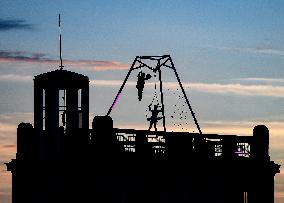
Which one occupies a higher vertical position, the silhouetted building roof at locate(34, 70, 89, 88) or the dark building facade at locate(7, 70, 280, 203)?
the silhouetted building roof at locate(34, 70, 89, 88)

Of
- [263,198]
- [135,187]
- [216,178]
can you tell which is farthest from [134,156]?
[263,198]

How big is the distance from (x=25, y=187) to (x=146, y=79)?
8.12 meters

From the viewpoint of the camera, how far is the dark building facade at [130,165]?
95.4 feet

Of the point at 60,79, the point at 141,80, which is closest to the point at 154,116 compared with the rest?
the point at 141,80

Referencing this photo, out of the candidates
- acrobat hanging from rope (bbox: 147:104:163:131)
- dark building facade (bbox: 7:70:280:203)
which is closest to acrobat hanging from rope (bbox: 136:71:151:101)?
acrobat hanging from rope (bbox: 147:104:163:131)

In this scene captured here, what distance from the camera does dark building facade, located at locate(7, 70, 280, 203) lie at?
29.1m

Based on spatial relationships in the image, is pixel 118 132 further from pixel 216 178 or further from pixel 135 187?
pixel 216 178

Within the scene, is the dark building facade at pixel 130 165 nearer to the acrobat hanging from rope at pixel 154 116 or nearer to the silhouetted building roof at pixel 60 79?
the silhouetted building roof at pixel 60 79

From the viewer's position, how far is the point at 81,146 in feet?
96.4

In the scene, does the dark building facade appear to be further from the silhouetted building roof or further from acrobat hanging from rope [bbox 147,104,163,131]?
acrobat hanging from rope [bbox 147,104,163,131]

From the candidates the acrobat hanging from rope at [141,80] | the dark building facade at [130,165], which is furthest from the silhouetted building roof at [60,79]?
the acrobat hanging from rope at [141,80]

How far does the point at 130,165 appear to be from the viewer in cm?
2906

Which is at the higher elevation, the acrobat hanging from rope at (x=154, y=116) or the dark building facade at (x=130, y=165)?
the acrobat hanging from rope at (x=154, y=116)

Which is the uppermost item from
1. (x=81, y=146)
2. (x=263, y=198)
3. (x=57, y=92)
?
(x=57, y=92)
